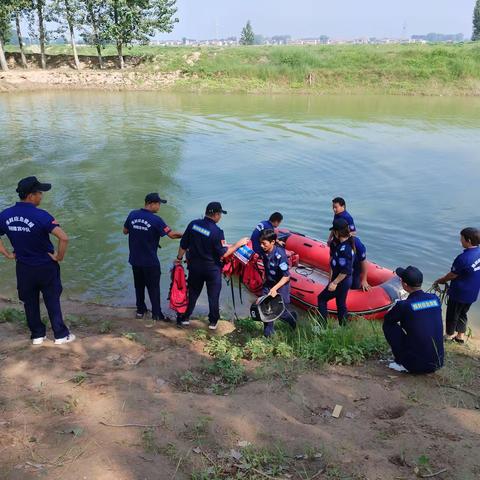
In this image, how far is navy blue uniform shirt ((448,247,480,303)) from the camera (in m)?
6.08

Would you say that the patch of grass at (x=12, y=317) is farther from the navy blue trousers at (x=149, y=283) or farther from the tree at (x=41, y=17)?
the tree at (x=41, y=17)

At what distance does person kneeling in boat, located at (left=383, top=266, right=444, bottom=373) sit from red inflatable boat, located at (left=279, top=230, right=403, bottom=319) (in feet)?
7.42

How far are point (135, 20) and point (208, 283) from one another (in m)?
38.6

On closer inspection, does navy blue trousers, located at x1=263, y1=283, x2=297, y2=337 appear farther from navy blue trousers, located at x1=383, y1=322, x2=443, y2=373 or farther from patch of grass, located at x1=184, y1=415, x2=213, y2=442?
patch of grass, located at x1=184, y1=415, x2=213, y2=442

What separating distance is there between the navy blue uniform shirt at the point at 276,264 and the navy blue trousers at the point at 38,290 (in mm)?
2417

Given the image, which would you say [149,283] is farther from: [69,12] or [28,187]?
[69,12]

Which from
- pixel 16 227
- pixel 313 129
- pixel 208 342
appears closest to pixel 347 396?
pixel 208 342

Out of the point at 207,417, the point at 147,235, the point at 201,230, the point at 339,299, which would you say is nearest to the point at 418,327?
the point at 339,299

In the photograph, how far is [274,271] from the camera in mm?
6156

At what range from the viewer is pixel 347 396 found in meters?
4.68

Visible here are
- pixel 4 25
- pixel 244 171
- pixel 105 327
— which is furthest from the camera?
pixel 4 25

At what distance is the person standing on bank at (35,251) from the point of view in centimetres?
508

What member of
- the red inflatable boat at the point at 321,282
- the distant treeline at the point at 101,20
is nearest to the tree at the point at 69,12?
the distant treeline at the point at 101,20

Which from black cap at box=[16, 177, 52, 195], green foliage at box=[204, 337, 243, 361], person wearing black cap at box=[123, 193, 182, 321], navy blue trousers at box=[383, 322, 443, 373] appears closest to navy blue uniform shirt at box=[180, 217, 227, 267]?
person wearing black cap at box=[123, 193, 182, 321]
